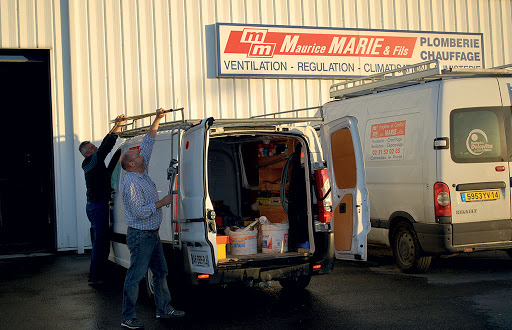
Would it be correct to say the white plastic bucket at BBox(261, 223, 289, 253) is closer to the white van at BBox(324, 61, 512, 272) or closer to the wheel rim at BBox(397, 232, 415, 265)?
the white van at BBox(324, 61, 512, 272)

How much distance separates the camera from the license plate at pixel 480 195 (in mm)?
8047

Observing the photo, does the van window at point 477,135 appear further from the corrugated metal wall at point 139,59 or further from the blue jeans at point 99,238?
the corrugated metal wall at point 139,59

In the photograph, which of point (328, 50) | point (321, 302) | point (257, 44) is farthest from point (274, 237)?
point (328, 50)

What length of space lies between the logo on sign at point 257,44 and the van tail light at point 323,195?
6546 mm

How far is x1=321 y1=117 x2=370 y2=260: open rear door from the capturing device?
24.1 feet

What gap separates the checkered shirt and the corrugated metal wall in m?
5.27

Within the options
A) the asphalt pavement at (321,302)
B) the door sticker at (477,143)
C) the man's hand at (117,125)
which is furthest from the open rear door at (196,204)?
the door sticker at (477,143)

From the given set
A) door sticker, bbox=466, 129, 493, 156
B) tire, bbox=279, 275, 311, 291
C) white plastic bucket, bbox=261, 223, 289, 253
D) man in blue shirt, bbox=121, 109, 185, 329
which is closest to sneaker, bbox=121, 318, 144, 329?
man in blue shirt, bbox=121, 109, 185, 329

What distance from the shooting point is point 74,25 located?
12203 mm

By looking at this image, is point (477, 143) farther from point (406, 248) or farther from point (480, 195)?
point (406, 248)

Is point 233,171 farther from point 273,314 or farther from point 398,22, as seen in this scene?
point 398,22

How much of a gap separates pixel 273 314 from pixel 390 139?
3.35 metres

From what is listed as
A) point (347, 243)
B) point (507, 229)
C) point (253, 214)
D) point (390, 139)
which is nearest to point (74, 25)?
point (253, 214)

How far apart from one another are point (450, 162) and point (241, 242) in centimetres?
281
